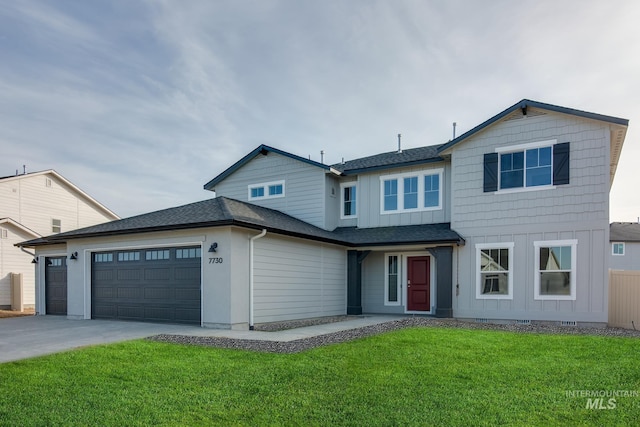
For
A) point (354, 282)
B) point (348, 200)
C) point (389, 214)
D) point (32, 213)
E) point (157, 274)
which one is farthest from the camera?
point (32, 213)

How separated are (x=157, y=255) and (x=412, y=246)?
768 cm

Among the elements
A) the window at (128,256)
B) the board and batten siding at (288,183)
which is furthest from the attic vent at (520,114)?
the window at (128,256)

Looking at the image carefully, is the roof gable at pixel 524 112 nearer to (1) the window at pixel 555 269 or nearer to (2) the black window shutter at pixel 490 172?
(2) the black window shutter at pixel 490 172

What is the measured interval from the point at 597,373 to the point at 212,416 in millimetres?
5062

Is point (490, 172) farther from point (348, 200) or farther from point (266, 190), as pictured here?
point (266, 190)

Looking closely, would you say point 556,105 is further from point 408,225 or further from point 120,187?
point 120,187

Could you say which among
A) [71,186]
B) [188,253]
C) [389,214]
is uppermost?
[71,186]

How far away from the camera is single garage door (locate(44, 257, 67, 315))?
15922mm

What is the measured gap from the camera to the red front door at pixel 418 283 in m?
15.2

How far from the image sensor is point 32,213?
24.1 meters

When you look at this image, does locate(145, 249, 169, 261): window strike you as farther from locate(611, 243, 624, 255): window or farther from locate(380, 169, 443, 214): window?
locate(611, 243, 624, 255): window

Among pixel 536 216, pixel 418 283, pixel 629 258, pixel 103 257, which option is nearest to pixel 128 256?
pixel 103 257

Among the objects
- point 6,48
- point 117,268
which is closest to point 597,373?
point 117,268

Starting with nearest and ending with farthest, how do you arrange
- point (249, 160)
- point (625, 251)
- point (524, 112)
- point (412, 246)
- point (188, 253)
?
1. point (188, 253)
2. point (524, 112)
3. point (412, 246)
4. point (249, 160)
5. point (625, 251)
